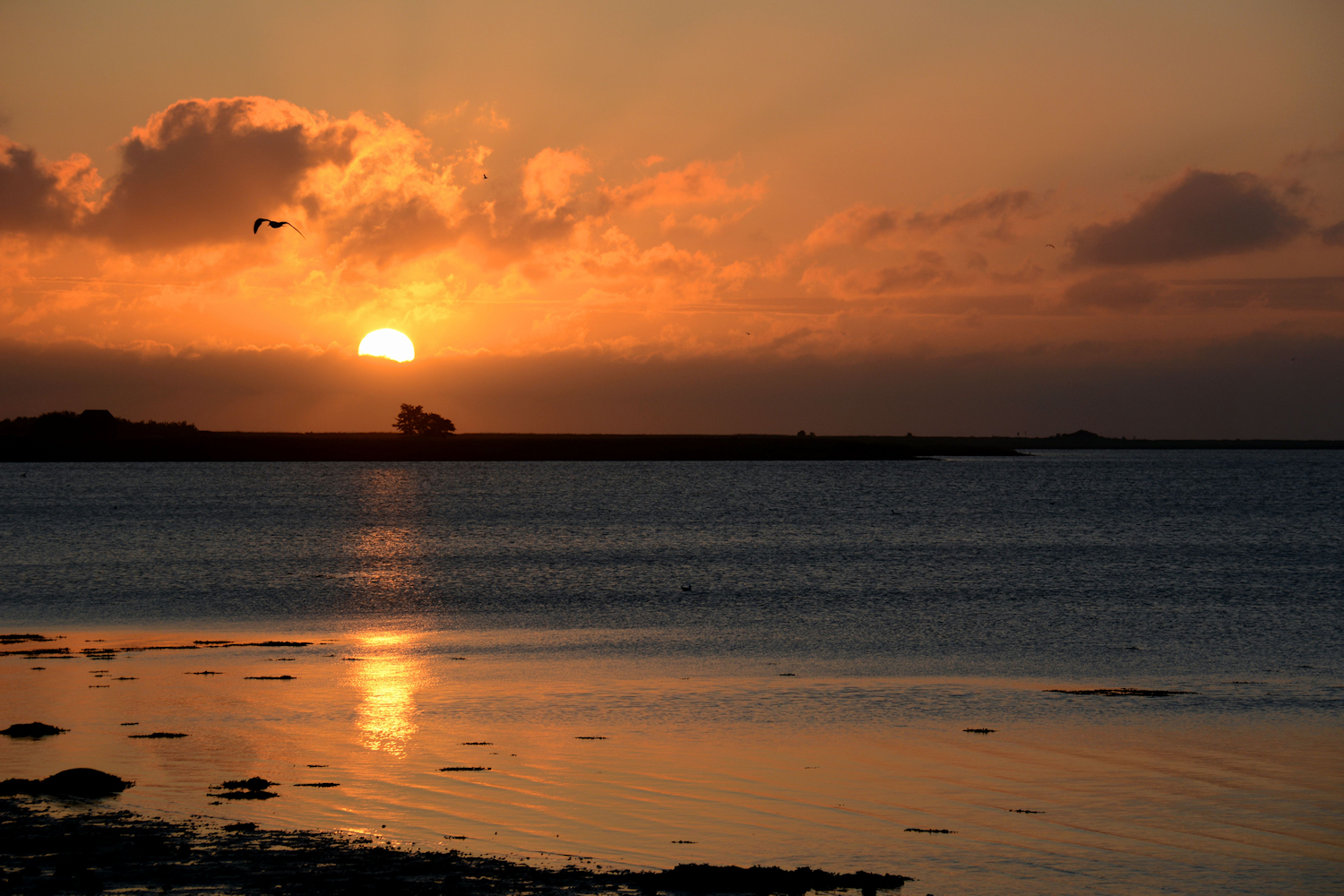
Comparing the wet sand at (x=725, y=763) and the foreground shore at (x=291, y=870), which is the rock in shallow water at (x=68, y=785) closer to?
the wet sand at (x=725, y=763)

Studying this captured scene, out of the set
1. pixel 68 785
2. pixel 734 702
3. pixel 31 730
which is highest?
pixel 68 785

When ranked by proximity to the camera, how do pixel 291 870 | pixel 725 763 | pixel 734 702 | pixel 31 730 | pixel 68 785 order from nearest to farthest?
pixel 291 870 → pixel 68 785 → pixel 725 763 → pixel 31 730 → pixel 734 702

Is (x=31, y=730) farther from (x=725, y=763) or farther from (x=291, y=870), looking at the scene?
(x=725, y=763)

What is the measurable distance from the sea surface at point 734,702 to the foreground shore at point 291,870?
0.72m

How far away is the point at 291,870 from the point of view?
11.9m

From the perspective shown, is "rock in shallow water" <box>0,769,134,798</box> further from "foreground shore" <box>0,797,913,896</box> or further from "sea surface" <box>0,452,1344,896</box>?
"foreground shore" <box>0,797,913,896</box>

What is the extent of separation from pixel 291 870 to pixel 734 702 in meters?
12.7

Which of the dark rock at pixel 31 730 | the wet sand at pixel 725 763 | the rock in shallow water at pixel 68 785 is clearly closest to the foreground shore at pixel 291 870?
the wet sand at pixel 725 763

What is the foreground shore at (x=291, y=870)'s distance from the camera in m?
11.4

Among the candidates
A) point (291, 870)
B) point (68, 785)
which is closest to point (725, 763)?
point (291, 870)

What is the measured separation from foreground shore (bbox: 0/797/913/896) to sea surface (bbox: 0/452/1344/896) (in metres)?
0.72

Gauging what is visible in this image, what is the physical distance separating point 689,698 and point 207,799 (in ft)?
35.0

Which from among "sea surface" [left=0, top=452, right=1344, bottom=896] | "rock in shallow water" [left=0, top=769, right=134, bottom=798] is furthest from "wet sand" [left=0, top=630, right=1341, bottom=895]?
"rock in shallow water" [left=0, top=769, right=134, bottom=798]

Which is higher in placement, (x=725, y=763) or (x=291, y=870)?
(x=291, y=870)
